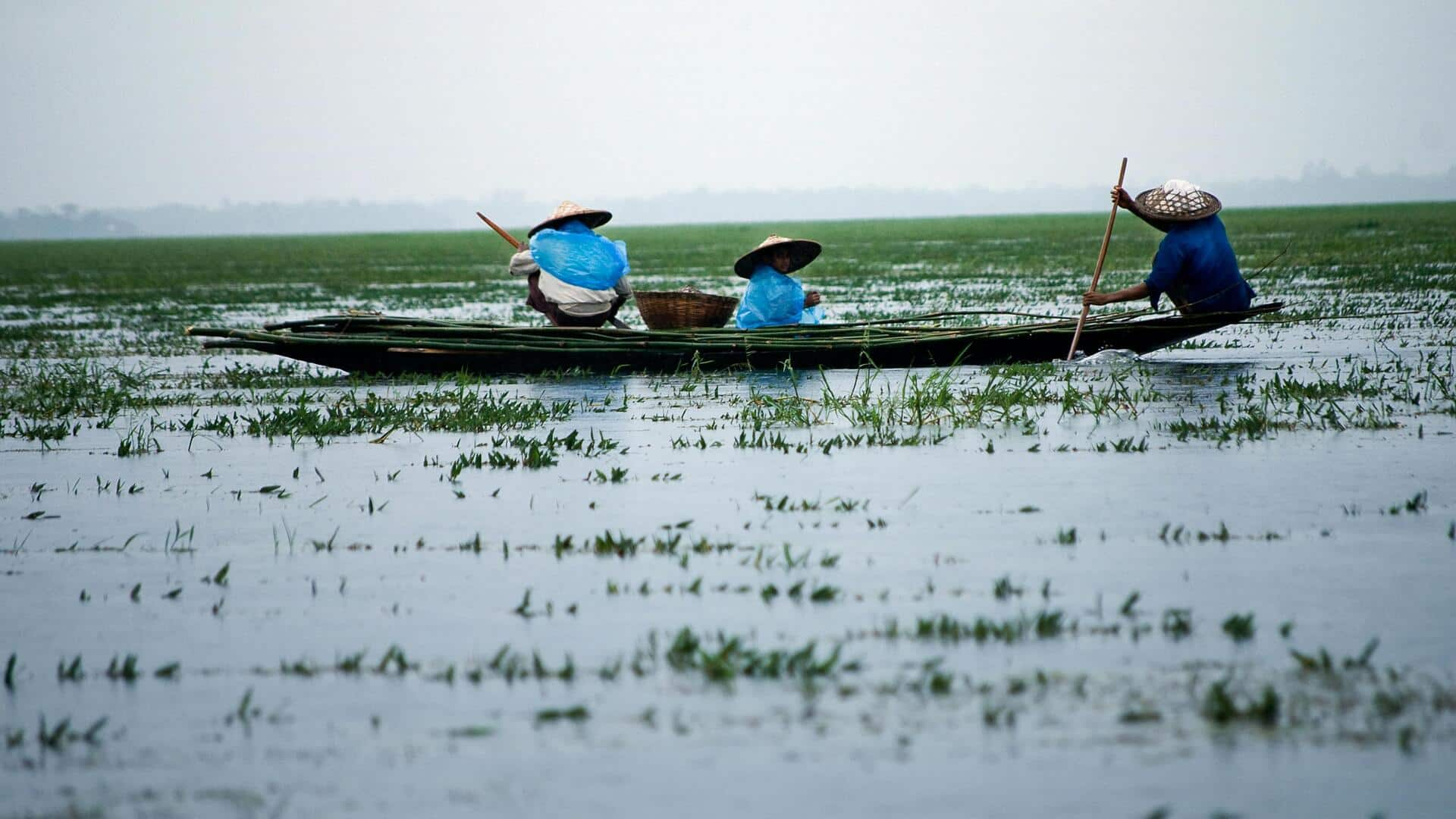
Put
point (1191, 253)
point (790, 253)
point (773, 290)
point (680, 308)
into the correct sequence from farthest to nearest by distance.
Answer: point (680, 308), point (773, 290), point (790, 253), point (1191, 253)

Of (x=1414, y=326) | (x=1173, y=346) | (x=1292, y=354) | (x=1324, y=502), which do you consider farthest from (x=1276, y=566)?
(x=1414, y=326)

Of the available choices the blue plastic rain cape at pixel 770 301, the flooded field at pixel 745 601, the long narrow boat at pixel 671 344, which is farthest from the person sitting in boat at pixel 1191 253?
the blue plastic rain cape at pixel 770 301

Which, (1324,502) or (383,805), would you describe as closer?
(383,805)

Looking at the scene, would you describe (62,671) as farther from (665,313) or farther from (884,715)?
(665,313)

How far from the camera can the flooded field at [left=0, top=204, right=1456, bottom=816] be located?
10.7 feet

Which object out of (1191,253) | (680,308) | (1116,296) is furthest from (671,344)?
(1191,253)

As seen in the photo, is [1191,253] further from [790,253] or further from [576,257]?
[576,257]

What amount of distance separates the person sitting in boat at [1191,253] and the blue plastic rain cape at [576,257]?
161 inches

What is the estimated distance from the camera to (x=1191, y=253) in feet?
35.2

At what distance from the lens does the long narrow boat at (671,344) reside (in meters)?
10.7

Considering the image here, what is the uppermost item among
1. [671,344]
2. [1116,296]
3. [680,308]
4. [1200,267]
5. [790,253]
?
[790,253]

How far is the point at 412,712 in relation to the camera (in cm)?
369

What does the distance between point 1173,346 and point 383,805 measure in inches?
432

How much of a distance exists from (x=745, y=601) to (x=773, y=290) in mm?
7214
